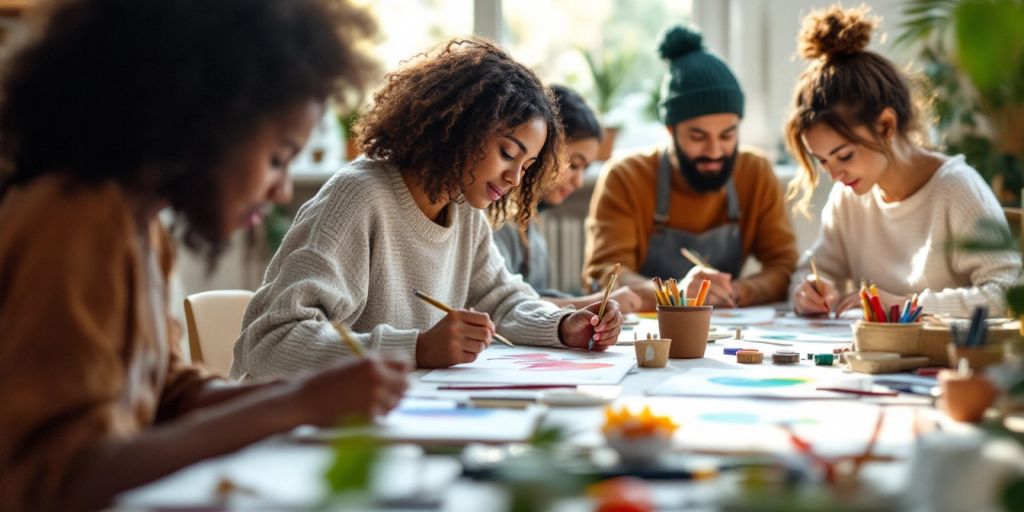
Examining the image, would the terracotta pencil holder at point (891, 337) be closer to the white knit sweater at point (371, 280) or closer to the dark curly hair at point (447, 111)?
the white knit sweater at point (371, 280)

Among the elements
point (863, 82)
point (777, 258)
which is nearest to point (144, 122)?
point (863, 82)

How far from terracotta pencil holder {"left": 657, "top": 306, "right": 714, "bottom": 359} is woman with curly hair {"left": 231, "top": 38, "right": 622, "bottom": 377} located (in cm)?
14

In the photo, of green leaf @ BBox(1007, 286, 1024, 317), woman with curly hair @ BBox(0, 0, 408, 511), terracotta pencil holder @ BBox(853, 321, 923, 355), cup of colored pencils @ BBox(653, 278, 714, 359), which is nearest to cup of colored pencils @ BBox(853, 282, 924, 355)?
terracotta pencil holder @ BBox(853, 321, 923, 355)

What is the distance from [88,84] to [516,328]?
121 centimetres

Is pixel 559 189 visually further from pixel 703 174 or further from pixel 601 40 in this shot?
pixel 601 40

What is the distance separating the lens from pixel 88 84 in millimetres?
1142

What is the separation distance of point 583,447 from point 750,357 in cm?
78

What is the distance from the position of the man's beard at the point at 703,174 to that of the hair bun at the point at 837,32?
657mm

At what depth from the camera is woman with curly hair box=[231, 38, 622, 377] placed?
1.92 m

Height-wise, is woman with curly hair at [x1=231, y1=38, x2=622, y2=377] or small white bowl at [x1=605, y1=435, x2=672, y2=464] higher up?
woman with curly hair at [x1=231, y1=38, x2=622, y2=377]

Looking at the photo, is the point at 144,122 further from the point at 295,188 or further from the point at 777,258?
the point at 295,188

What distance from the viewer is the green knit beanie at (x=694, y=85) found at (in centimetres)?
337

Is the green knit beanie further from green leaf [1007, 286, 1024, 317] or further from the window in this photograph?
green leaf [1007, 286, 1024, 317]

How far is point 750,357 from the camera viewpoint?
6.14ft
